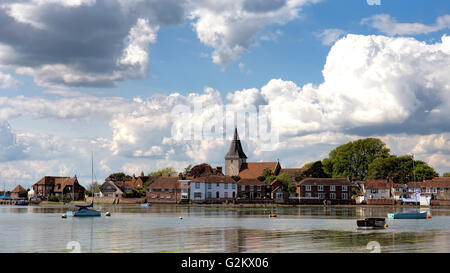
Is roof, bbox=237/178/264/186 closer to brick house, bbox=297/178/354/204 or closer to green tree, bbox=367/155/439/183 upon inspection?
brick house, bbox=297/178/354/204

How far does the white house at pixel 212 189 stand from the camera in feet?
513

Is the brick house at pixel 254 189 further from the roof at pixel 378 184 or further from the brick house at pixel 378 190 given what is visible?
the roof at pixel 378 184

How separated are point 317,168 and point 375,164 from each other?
20.1m

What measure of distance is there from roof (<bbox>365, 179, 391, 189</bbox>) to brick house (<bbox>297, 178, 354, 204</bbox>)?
6432mm

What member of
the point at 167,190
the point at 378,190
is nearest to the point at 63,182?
the point at 167,190

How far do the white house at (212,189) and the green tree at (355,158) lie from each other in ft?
123

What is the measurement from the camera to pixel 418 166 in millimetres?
161375

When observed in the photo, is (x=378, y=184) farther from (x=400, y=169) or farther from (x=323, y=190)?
(x=323, y=190)

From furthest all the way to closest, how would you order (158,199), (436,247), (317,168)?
(317,168) < (158,199) < (436,247)

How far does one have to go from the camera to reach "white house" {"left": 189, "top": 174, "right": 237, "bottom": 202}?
513ft

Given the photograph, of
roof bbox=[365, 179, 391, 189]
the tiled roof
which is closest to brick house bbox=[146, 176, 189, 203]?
the tiled roof

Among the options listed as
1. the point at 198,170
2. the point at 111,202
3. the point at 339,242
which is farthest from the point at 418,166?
the point at 339,242
